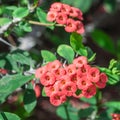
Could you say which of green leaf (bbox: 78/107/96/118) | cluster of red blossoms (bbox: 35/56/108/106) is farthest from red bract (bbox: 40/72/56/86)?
green leaf (bbox: 78/107/96/118)

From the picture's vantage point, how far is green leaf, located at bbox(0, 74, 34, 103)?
185 centimetres

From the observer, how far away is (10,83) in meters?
1.88

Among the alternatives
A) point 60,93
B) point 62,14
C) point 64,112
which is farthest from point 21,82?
point 64,112

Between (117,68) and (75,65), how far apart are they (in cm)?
23

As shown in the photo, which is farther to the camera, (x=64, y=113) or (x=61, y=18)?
(x=64, y=113)

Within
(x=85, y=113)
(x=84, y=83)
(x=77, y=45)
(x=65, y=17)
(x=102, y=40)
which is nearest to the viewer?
(x=84, y=83)

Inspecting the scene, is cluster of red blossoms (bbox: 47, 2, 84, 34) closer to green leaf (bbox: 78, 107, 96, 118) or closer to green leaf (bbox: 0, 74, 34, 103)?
green leaf (bbox: 0, 74, 34, 103)

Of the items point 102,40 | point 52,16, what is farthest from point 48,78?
point 102,40

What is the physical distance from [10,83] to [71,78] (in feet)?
1.07

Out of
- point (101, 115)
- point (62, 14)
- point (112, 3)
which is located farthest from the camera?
point (112, 3)

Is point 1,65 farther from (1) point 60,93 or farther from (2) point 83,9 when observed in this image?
(2) point 83,9

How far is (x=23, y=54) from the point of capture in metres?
2.21

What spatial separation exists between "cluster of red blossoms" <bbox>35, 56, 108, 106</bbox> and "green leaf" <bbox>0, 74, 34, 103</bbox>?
136 mm

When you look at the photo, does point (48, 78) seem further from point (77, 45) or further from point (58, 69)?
point (77, 45)
